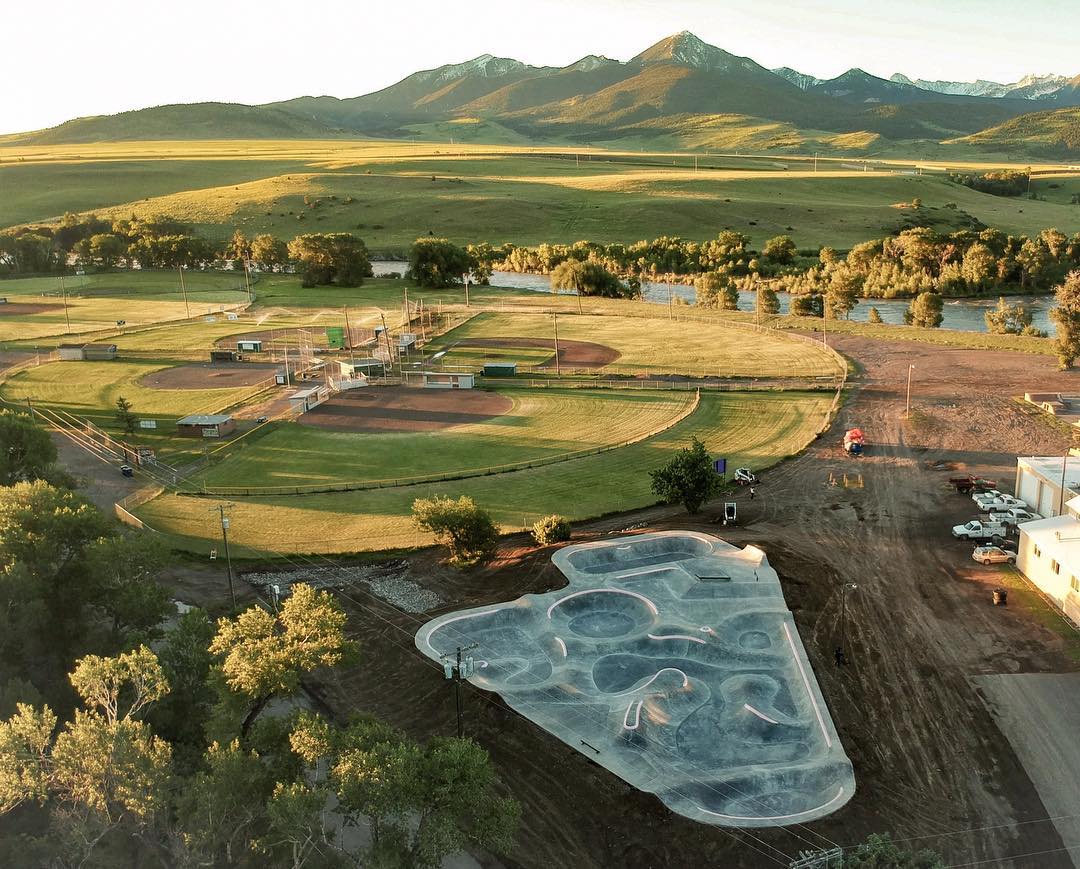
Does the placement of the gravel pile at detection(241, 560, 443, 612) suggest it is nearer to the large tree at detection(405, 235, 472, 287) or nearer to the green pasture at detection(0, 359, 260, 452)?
the green pasture at detection(0, 359, 260, 452)

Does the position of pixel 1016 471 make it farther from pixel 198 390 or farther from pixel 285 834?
pixel 198 390

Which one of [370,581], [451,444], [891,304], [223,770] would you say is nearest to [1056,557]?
[370,581]

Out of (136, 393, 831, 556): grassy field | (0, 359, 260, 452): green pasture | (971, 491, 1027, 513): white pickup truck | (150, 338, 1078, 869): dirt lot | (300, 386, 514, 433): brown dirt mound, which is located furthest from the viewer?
(300, 386, 514, 433): brown dirt mound

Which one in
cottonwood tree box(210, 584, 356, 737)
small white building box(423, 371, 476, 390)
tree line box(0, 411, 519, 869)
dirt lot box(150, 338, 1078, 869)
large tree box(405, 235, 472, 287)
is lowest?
dirt lot box(150, 338, 1078, 869)

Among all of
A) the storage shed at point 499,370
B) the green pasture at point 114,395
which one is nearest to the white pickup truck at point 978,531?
the storage shed at point 499,370

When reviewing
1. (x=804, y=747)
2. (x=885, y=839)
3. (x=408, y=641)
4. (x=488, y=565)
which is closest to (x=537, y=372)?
(x=488, y=565)

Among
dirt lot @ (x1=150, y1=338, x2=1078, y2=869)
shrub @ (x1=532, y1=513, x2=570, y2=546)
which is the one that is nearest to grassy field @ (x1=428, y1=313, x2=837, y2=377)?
dirt lot @ (x1=150, y1=338, x2=1078, y2=869)

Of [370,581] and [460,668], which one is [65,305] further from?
[460,668]

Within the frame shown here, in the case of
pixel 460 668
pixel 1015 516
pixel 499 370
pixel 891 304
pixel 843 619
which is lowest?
pixel 843 619
